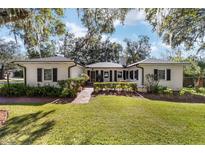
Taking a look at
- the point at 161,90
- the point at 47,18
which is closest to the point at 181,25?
the point at 47,18

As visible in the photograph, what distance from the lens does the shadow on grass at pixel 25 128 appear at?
628 cm

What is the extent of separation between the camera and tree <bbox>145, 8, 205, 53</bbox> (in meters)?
6.66

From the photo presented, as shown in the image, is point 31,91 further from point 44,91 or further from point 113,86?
point 113,86

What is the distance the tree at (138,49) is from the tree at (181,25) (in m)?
29.7

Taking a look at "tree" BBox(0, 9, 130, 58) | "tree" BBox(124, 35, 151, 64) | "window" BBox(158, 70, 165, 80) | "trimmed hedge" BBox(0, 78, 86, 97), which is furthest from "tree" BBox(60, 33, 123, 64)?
"tree" BBox(0, 9, 130, 58)

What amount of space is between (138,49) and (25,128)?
112 feet

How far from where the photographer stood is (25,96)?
14.9m

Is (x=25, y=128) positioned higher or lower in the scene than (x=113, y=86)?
lower

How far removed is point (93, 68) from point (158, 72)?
26.3ft

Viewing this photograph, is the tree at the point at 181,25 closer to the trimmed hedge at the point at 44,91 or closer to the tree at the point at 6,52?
the trimmed hedge at the point at 44,91

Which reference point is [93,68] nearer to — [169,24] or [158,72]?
[158,72]

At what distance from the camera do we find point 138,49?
39.8 metres

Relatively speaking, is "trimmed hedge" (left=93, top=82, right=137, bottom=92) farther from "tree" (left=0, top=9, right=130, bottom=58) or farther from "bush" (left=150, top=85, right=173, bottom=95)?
"tree" (left=0, top=9, right=130, bottom=58)
